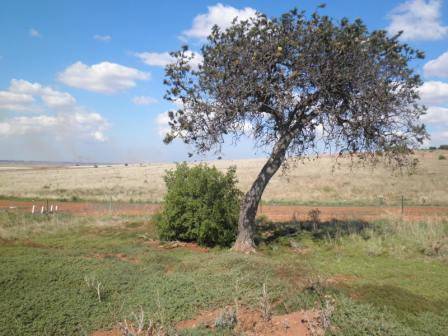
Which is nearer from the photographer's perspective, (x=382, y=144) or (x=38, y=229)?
(x=382, y=144)

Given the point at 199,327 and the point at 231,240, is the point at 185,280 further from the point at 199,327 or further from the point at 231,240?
the point at 231,240

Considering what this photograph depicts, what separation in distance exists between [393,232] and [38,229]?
1524 cm

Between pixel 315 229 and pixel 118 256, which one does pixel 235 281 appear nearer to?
pixel 118 256

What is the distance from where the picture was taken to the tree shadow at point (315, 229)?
14.8 m

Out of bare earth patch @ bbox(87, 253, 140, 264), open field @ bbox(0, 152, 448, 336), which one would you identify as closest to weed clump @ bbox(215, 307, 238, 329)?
open field @ bbox(0, 152, 448, 336)

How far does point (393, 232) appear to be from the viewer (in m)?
14.8

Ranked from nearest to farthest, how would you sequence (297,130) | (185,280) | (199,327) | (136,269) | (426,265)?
(199,327)
(185,280)
(136,269)
(426,265)
(297,130)

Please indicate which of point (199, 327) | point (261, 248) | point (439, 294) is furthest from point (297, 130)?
point (199, 327)

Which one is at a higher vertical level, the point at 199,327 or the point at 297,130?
the point at 297,130

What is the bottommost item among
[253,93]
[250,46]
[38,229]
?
[38,229]

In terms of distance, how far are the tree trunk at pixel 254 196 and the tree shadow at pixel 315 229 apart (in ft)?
4.97

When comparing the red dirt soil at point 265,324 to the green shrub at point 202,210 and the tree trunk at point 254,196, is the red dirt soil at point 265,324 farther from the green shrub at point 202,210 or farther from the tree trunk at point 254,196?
the green shrub at point 202,210

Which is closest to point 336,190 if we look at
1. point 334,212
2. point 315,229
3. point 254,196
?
point 334,212

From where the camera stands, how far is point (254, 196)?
1320cm
